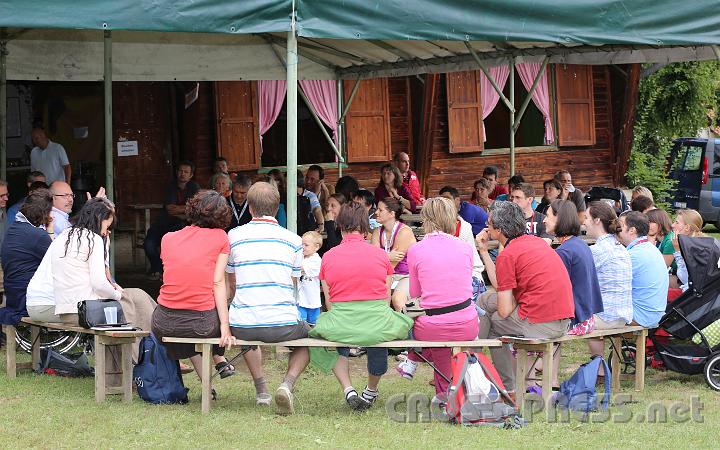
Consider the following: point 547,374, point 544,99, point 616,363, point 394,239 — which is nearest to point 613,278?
point 616,363

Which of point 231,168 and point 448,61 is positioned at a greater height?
point 448,61

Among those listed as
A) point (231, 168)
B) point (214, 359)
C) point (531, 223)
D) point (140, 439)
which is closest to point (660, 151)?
point (231, 168)

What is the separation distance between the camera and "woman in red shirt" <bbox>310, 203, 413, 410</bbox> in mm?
6703

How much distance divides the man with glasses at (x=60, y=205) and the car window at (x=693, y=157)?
535 inches

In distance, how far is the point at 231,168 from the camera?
1627 cm

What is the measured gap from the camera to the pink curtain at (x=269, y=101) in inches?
650

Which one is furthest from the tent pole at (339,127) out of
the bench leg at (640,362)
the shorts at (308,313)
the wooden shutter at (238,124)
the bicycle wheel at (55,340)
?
the bench leg at (640,362)

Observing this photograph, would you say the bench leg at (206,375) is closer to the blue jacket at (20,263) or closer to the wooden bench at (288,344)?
the wooden bench at (288,344)

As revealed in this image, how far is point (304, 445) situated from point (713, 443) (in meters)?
2.29

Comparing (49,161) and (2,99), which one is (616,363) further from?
(49,161)

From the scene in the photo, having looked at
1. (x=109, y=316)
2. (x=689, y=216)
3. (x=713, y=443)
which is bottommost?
(x=713, y=443)

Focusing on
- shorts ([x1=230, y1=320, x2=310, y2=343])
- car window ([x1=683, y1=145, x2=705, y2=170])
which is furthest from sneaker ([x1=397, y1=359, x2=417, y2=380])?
car window ([x1=683, y1=145, x2=705, y2=170])

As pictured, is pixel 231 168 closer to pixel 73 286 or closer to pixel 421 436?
pixel 73 286

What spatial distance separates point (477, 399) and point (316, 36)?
2.98 m
